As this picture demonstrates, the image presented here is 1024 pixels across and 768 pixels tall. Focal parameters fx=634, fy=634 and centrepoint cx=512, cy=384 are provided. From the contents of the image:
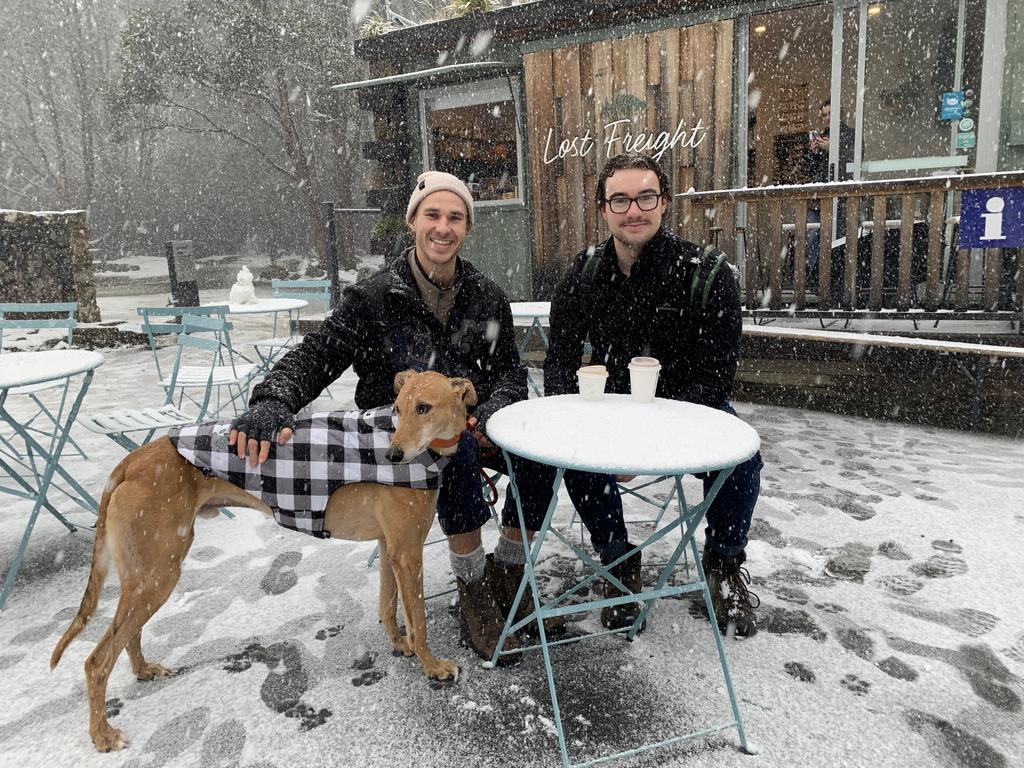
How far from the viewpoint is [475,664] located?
7.17 feet

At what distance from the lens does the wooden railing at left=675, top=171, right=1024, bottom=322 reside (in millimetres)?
4781

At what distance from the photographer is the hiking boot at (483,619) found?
7.22 ft

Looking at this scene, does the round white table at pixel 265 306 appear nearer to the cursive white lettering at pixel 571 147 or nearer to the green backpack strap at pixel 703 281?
the cursive white lettering at pixel 571 147

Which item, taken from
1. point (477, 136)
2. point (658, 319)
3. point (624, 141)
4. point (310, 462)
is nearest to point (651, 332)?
point (658, 319)

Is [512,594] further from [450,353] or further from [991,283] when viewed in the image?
[991,283]

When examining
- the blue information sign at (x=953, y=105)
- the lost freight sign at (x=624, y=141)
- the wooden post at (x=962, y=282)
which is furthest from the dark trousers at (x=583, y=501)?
the blue information sign at (x=953, y=105)

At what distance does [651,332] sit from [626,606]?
42.1 inches

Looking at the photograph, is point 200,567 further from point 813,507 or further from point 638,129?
point 638,129

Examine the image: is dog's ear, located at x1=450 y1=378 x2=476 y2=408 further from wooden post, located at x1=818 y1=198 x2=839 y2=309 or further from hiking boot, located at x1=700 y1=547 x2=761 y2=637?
wooden post, located at x1=818 y1=198 x2=839 y2=309

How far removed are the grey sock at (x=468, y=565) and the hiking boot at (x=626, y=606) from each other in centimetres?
51

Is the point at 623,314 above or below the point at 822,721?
above

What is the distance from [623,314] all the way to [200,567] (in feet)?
7.31

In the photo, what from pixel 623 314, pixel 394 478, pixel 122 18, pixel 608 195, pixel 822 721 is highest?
pixel 122 18

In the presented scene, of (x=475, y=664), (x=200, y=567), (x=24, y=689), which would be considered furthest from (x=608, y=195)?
(x=24, y=689)
